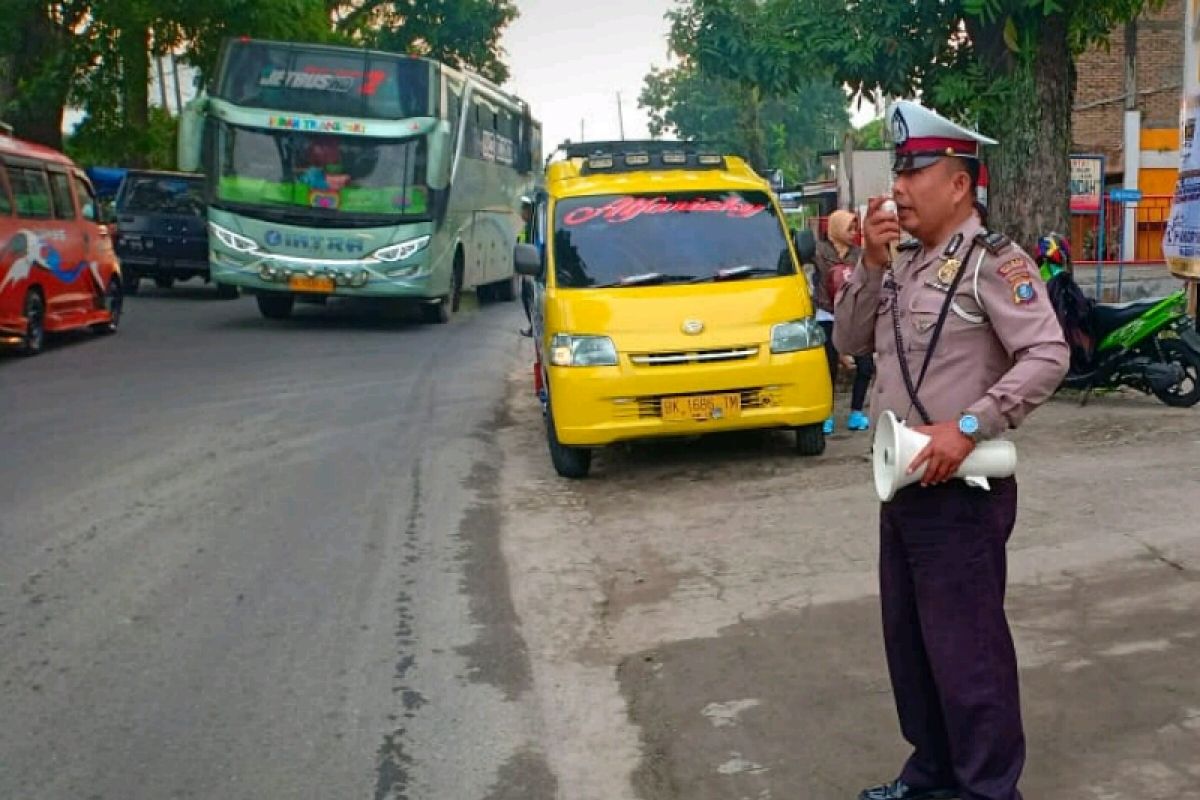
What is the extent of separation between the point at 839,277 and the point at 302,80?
1136cm

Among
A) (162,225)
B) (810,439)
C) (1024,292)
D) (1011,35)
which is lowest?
(810,439)

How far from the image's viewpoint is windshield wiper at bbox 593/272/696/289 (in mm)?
10211

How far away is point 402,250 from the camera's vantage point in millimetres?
20281

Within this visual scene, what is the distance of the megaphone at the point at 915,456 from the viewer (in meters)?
3.68

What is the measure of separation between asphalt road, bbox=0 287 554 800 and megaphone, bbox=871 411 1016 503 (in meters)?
1.59

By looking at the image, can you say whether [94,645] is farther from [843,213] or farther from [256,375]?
[256,375]

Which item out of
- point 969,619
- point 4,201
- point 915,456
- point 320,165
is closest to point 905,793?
point 969,619

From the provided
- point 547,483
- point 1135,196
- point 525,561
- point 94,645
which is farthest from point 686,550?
point 1135,196

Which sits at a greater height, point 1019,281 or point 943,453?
point 1019,281

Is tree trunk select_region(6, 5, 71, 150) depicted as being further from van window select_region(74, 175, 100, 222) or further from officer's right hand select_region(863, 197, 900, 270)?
officer's right hand select_region(863, 197, 900, 270)

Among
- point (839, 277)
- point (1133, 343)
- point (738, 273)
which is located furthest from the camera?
point (1133, 343)

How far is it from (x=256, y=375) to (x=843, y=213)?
661 cm

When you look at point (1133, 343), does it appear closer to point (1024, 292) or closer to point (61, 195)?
point (1024, 292)

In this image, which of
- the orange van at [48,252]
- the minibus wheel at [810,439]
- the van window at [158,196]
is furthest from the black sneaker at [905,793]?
the van window at [158,196]
